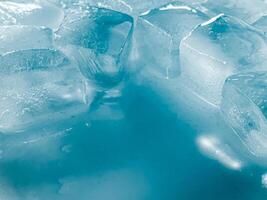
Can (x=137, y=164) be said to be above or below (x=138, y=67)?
below

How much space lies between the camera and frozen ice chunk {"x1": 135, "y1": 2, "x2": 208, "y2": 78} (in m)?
1.16

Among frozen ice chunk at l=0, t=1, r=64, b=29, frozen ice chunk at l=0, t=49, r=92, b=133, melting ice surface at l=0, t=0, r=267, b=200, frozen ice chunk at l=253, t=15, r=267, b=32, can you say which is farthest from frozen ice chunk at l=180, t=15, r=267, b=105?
frozen ice chunk at l=0, t=1, r=64, b=29

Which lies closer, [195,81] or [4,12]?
[195,81]

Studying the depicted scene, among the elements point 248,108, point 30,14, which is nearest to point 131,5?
point 30,14

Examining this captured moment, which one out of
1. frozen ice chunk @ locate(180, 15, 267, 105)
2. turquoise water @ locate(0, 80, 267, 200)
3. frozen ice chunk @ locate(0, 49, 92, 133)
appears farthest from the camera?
frozen ice chunk @ locate(180, 15, 267, 105)

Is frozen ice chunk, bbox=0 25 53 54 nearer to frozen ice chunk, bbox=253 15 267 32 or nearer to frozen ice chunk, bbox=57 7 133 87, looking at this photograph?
frozen ice chunk, bbox=57 7 133 87

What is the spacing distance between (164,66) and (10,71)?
0.43m

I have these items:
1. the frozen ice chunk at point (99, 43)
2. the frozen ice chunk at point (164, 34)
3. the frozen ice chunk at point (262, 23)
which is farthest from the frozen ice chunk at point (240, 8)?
the frozen ice chunk at point (99, 43)

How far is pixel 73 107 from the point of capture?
1.05m

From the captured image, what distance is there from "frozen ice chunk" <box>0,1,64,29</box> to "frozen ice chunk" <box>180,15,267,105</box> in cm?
45

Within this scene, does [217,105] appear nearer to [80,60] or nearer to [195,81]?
[195,81]

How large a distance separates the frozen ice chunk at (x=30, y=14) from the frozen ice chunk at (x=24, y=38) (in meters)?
0.10

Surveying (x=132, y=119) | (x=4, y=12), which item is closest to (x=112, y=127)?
(x=132, y=119)

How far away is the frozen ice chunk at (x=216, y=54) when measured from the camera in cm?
113
